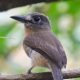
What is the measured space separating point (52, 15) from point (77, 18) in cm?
27

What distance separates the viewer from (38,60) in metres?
3.98

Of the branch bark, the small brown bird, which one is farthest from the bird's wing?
the branch bark

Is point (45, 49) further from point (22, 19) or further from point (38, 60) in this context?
point (22, 19)

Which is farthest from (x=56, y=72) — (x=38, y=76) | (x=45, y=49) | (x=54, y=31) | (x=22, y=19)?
(x=54, y=31)

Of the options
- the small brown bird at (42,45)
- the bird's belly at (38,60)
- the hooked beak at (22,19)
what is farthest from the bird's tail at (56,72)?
the hooked beak at (22,19)

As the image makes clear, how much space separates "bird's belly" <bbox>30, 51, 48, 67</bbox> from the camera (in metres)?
3.94

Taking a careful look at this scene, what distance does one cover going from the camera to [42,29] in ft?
14.9

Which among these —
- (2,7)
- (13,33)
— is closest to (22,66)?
(13,33)

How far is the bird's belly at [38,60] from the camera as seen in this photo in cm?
394

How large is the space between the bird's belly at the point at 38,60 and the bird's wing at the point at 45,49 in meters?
0.04

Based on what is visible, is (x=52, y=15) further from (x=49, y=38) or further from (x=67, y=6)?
(x=49, y=38)

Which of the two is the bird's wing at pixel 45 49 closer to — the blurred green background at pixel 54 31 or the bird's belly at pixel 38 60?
the bird's belly at pixel 38 60

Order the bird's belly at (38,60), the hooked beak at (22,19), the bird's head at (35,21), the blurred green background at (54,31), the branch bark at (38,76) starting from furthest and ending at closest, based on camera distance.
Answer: the blurred green background at (54,31), the bird's head at (35,21), the hooked beak at (22,19), the bird's belly at (38,60), the branch bark at (38,76)

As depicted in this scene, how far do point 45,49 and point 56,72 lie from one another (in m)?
0.27
